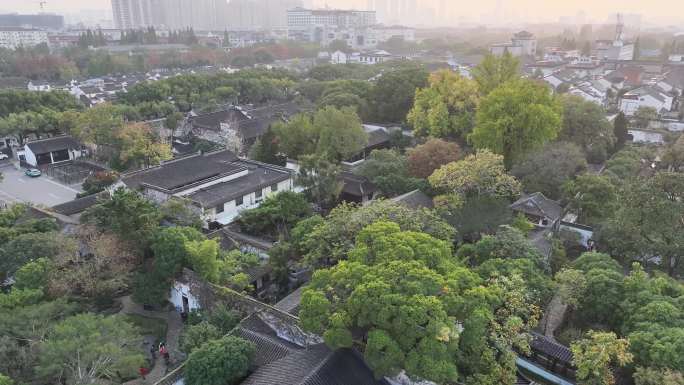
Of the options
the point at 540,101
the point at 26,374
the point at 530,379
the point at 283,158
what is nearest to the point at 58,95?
the point at 283,158

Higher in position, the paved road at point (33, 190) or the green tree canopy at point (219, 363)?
the green tree canopy at point (219, 363)

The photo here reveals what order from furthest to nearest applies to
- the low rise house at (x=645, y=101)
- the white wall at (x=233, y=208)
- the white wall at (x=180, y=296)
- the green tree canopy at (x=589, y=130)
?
the low rise house at (x=645, y=101), the green tree canopy at (x=589, y=130), the white wall at (x=233, y=208), the white wall at (x=180, y=296)

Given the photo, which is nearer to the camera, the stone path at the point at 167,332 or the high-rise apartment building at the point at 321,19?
the stone path at the point at 167,332

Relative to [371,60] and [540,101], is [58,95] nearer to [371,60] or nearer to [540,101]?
[540,101]

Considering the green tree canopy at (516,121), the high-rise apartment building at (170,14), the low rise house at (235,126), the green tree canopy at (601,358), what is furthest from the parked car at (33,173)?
the high-rise apartment building at (170,14)

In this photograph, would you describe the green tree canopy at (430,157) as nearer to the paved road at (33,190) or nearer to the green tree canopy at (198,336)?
the green tree canopy at (198,336)

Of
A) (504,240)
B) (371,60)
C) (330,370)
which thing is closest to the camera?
(330,370)
